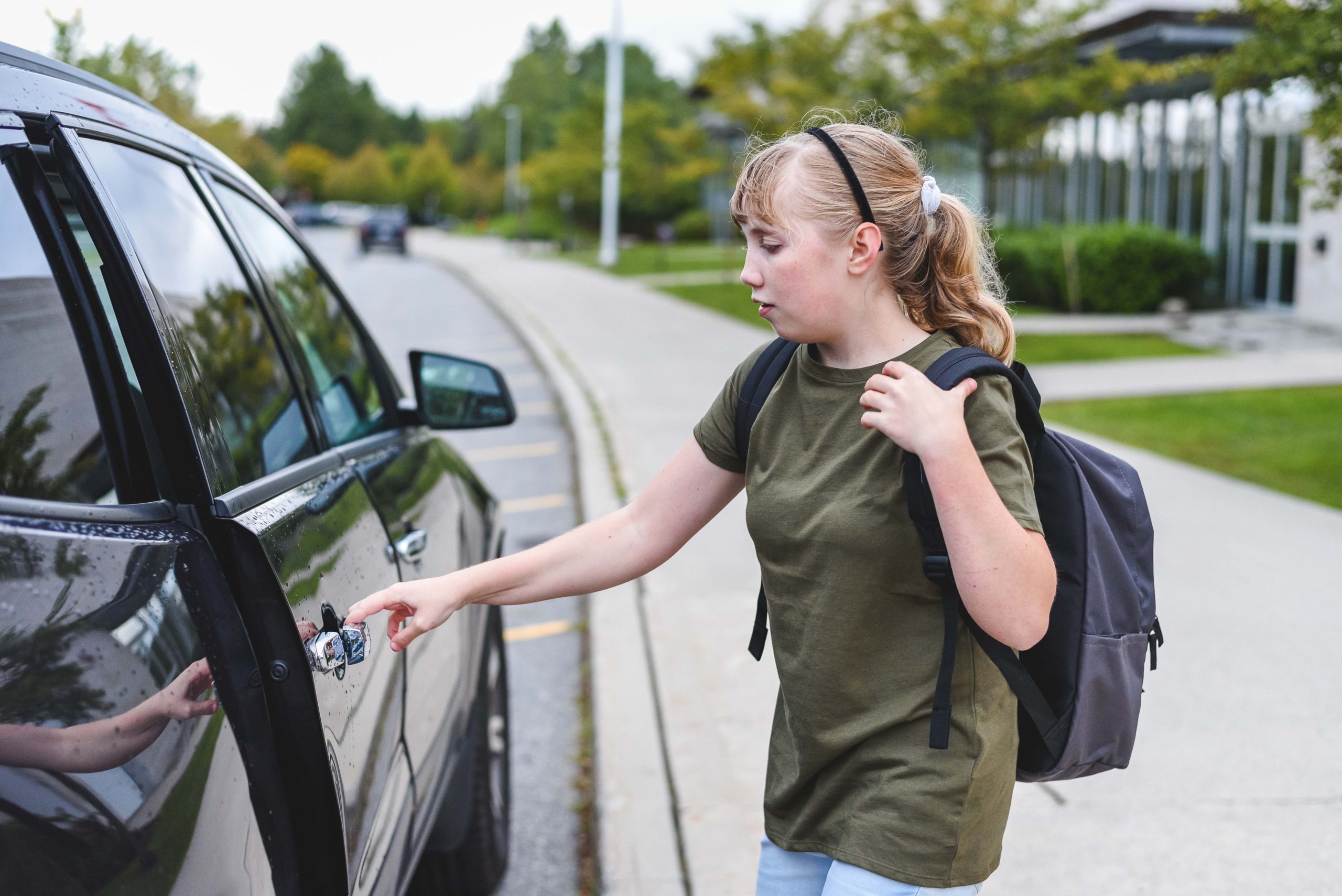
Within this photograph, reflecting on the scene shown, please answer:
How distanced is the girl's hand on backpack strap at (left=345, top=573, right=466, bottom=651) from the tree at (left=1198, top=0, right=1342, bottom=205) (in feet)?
21.3

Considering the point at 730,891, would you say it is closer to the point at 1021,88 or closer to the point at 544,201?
the point at 1021,88

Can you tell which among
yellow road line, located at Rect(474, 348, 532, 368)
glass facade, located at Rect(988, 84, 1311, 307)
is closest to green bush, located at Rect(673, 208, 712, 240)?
glass facade, located at Rect(988, 84, 1311, 307)

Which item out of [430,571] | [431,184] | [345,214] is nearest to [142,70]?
[430,571]

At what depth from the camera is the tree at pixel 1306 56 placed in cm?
716

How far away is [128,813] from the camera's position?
1340 mm

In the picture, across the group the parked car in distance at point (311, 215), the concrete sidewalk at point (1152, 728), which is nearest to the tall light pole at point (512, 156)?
the parked car in distance at point (311, 215)

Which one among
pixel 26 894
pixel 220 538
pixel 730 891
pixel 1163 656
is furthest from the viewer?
pixel 1163 656

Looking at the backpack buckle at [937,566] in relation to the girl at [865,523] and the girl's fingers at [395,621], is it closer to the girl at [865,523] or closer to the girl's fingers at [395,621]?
the girl at [865,523]

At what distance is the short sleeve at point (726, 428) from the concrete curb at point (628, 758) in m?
1.64

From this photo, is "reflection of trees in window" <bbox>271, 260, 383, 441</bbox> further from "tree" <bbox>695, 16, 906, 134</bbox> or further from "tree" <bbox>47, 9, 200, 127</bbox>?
"tree" <bbox>695, 16, 906, 134</bbox>

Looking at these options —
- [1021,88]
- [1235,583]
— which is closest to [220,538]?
[1235,583]

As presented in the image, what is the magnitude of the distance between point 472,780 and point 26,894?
73.3 inches

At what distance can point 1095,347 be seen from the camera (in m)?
15.2

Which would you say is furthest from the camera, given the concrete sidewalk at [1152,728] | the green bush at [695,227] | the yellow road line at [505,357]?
the green bush at [695,227]
